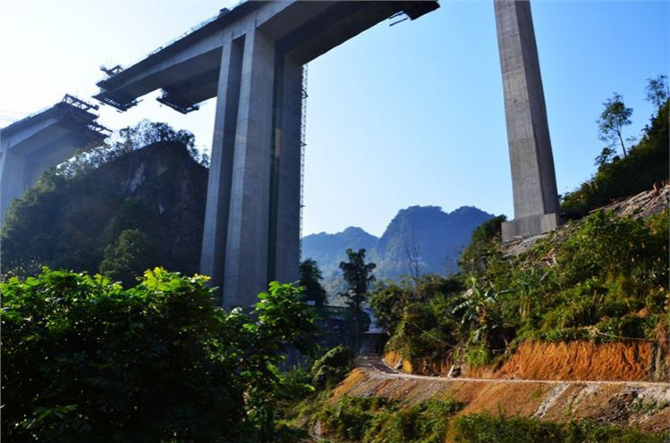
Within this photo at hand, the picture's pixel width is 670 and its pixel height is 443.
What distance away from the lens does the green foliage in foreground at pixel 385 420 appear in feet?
36.4

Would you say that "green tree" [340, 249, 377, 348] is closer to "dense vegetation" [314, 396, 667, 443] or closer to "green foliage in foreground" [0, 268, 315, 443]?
"dense vegetation" [314, 396, 667, 443]

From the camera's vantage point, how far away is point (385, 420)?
42.1ft

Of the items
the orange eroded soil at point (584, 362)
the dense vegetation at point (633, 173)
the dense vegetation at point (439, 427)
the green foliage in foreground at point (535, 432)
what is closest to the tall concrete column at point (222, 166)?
the dense vegetation at point (439, 427)

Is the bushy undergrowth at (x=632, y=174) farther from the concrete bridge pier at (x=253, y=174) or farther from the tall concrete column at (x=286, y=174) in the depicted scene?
the tall concrete column at (x=286, y=174)

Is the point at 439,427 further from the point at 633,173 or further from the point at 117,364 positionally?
the point at 633,173

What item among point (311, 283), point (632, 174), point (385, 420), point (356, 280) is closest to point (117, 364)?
point (385, 420)

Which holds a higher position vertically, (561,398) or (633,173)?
(633,173)

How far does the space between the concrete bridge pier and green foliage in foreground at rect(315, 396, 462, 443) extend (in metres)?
19.9

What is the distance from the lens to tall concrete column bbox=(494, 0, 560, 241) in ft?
74.9

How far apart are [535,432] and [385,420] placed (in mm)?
5074

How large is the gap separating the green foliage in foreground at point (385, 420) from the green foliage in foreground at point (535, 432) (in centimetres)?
90

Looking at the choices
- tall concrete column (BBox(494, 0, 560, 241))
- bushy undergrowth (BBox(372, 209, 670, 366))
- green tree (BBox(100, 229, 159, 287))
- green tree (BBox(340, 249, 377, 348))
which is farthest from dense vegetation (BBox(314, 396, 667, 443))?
green tree (BBox(340, 249, 377, 348))

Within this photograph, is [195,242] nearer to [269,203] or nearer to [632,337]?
[269,203]

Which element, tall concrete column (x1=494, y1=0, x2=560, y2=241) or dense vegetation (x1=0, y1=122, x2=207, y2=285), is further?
dense vegetation (x1=0, y1=122, x2=207, y2=285)
